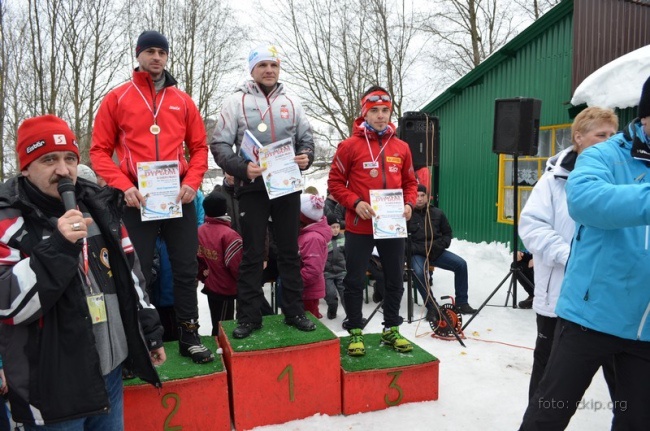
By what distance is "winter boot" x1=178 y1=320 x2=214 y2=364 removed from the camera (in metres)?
2.94

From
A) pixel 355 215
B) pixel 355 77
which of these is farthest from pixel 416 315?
pixel 355 77

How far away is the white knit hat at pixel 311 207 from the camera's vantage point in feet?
16.2

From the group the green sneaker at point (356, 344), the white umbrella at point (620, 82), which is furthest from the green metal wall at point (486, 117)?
the green sneaker at point (356, 344)

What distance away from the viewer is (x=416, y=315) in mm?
5559

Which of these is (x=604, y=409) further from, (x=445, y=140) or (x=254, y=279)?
(x=445, y=140)

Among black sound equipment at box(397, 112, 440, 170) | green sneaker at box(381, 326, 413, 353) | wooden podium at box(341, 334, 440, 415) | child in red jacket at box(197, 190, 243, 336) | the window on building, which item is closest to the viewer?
wooden podium at box(341, 334, 440, 415)

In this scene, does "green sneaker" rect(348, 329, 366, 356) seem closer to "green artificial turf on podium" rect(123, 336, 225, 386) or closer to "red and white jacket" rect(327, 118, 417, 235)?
"red and white jacket" rect(327, 118, 417, 235)

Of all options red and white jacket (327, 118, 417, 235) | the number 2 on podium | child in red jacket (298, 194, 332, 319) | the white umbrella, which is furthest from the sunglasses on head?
the white umbrella

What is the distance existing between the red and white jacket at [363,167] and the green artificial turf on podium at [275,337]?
892 mm

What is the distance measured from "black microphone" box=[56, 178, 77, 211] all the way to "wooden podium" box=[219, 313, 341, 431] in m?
1.68

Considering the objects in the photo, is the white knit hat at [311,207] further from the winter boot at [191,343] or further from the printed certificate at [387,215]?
the winter boot at [191,343]

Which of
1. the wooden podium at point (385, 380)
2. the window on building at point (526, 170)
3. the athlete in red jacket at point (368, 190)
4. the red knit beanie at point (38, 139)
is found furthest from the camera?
the window on building at point (526, 170)

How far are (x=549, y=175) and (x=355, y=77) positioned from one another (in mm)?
16002

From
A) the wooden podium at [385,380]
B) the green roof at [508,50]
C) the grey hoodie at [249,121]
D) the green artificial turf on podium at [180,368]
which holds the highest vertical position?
the green roof at [508,50]
